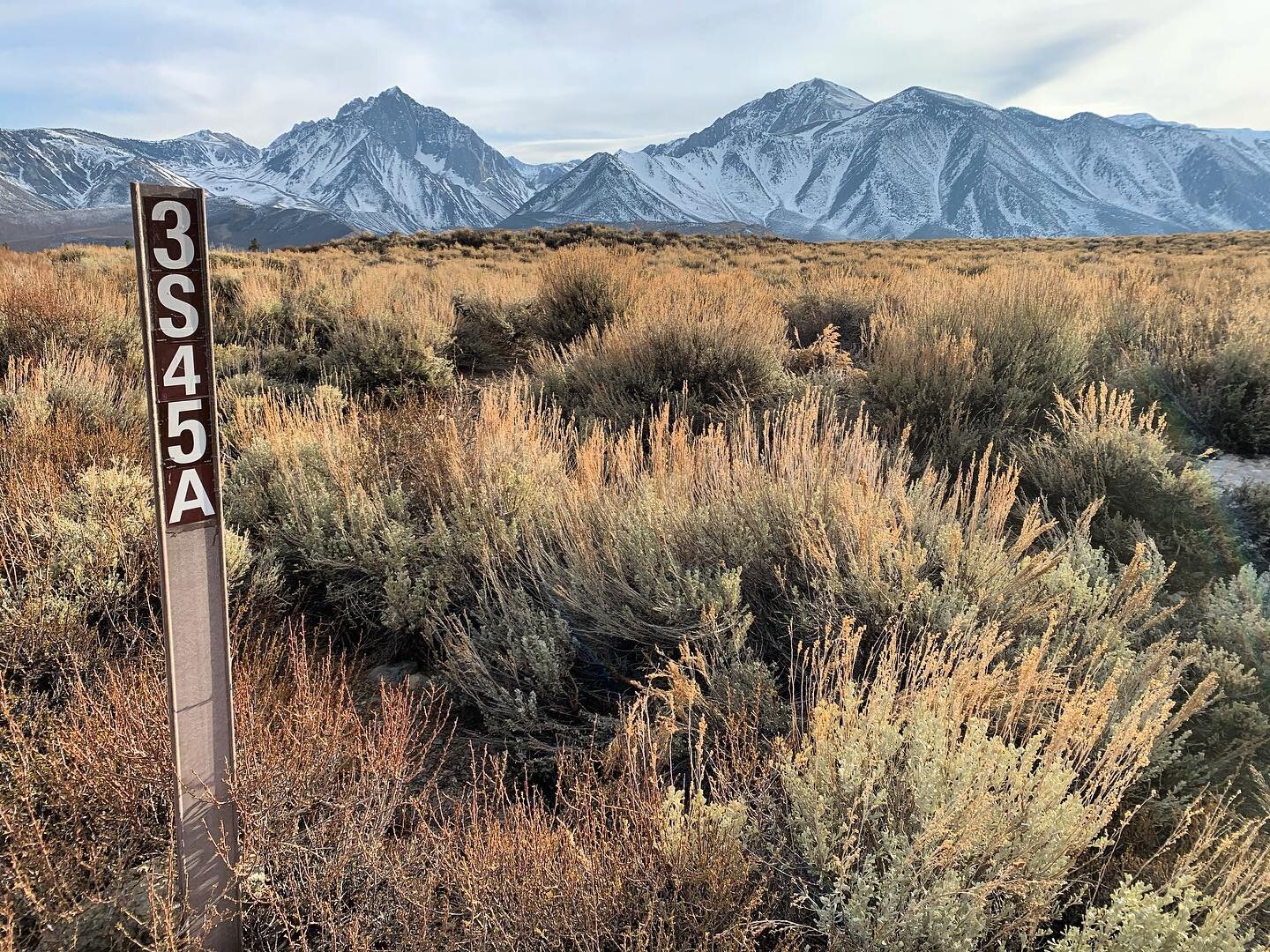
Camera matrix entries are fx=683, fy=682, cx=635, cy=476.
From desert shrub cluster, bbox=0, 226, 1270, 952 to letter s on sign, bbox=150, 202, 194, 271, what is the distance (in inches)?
48.2

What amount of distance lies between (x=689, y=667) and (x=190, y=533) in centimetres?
141

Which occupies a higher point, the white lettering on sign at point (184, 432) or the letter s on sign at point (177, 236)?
the letter s on sign at point (177, 236)

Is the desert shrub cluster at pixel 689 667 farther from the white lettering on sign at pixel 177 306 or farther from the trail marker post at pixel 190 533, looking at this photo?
the white lettering on sign at pixel 177 306

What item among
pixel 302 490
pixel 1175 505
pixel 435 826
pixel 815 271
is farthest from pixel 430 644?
pixel 815 271

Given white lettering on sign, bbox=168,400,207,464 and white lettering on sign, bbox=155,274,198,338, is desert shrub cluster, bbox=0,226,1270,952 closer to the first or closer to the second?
white lettering on sign, bbox=168,400,207,464

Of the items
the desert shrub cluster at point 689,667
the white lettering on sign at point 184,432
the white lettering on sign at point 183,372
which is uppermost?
the white lettering on sign at point 183,372

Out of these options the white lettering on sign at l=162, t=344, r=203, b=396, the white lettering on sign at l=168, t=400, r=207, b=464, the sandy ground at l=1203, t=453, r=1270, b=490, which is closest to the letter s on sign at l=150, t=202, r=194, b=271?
the white lettering on sign at l=162, t=344, r=203, b=396

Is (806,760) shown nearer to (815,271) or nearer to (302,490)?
(302,490)

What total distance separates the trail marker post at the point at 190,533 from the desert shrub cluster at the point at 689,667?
167 millimetres

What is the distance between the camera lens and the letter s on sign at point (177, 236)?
124 cm

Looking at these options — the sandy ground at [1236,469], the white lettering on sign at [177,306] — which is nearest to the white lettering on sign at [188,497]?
the white lettering on sign at [177,306]

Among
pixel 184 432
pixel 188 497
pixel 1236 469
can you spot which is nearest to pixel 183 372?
pixel 184 432

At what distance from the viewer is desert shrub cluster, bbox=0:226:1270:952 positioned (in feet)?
4.82

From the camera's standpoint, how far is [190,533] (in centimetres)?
135
